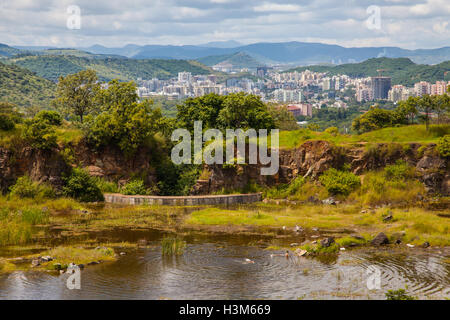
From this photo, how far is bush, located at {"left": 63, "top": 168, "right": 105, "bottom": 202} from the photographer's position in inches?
1570

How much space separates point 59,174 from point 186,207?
388 inches

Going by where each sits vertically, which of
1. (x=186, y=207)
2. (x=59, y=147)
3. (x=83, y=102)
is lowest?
(x=186, y=207)

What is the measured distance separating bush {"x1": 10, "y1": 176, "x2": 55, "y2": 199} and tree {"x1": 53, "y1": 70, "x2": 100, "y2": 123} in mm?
10285

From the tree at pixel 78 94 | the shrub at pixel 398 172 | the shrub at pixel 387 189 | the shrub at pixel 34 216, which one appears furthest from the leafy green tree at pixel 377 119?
the shrub at pixel 34 216

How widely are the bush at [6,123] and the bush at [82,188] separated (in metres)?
5.98

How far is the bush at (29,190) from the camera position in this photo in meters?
38.4

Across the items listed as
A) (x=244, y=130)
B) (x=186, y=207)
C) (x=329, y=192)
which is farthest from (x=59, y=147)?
(x=329, y=192)

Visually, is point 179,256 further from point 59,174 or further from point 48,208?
point 59,174

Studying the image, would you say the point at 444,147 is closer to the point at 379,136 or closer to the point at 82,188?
the point at 379,136

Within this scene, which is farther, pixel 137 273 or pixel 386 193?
pixel 386 193

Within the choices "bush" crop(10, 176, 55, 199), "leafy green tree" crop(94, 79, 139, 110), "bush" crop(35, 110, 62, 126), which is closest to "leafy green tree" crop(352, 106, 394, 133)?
"leafy green tree" crop(94, 79, 139, 110)

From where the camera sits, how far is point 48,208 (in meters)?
36.7

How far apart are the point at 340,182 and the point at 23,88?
3552 inches

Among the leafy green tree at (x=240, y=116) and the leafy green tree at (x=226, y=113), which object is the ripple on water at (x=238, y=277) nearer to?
the leafy green tree at (x=240, y=116)
